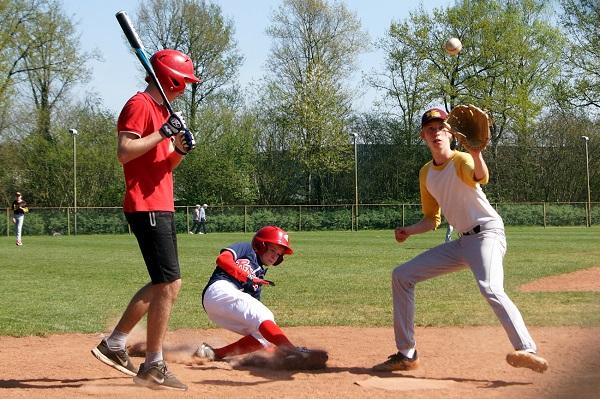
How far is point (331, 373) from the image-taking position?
17.7 ft

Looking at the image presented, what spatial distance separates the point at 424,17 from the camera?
47.8m

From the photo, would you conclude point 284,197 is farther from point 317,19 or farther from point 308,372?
point 308,372

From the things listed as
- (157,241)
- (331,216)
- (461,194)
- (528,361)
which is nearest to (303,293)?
(461,194)

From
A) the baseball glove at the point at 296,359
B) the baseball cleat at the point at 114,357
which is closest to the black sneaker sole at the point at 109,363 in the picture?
the baseball cleat at the point at 114,357

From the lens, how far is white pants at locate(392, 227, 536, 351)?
15.8ft

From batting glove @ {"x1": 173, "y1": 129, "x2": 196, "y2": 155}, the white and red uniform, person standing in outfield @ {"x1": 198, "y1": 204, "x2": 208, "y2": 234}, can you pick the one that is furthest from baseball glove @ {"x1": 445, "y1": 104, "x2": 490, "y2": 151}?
person standing in outfield @ {"x1": 198, "y1": 204, "x2": 208, "y2": 234}

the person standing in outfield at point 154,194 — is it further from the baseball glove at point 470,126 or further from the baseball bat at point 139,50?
the baseball glove at point 470,126

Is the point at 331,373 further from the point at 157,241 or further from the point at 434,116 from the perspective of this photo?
the point at 434,116

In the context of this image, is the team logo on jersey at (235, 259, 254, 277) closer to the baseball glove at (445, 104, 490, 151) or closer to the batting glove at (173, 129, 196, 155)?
the batting glove at (173, 129, 196, 155)

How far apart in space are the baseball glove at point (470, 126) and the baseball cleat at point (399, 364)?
1525 mm

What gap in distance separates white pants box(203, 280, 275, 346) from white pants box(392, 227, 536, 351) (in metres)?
0.97

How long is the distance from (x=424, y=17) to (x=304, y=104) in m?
8.95

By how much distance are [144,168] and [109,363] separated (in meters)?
1.29

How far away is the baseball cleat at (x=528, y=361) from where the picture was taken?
4555mm
